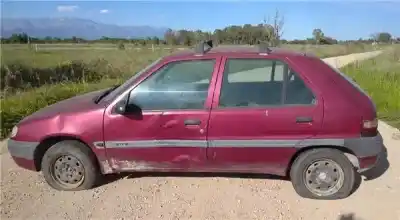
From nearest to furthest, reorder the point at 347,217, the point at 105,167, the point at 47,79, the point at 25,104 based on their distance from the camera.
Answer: the point at 347,217, the point at 105,167, the point at 25,104, the point at 47,79

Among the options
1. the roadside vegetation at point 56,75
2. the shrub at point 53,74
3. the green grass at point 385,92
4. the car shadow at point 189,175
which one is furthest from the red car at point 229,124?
the shrub at point 53,74

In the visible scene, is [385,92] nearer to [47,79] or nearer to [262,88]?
[262,88]

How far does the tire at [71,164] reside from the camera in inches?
165

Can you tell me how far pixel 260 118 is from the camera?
3895mm

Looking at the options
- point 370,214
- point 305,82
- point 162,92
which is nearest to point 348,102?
point 305,82

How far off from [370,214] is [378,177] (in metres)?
1.11

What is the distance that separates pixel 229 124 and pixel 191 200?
94 centimetres

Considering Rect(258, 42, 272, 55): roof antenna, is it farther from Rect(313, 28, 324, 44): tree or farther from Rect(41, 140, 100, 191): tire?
Rect(313, 28, 324, 44): tree

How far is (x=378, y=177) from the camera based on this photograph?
4.71 metres

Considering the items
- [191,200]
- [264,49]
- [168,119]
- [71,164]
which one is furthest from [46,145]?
[264,49]

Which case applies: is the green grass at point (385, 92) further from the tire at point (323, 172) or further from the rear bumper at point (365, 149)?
the tire at point (323, 172)

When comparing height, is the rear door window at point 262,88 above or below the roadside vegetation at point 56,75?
above

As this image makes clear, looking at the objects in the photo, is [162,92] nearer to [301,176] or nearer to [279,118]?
[279,118]

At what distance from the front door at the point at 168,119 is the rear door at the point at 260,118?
0.15 metres
